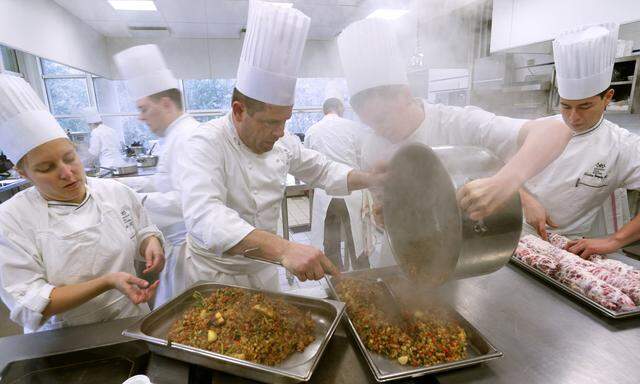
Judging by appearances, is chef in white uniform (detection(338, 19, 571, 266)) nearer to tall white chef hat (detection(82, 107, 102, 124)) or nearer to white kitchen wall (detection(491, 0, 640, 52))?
white kitchen wall (detection(491, 0, 640, 52))

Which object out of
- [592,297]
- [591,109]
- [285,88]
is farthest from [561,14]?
[285,88]

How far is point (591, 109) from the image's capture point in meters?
1.93

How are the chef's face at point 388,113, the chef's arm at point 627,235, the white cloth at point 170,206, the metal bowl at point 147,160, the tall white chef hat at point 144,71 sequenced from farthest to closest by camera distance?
the metal bowl at point 147,160, the white cloth at point 170,206, the chef's arm at point 627,235, the tall white chef hat at point 144,71, the chef's face at point 388,113

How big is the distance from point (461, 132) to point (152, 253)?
1400mm

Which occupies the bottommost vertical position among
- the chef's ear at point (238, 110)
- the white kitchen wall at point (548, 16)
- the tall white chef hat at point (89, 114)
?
the chef's ear at point (238, 110)

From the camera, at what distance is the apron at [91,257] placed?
3.96 ft

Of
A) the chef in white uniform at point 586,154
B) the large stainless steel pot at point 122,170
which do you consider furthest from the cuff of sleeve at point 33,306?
the large stainless steel pot at point 122,170

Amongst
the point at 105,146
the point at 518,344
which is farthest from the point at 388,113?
the point at 105,146

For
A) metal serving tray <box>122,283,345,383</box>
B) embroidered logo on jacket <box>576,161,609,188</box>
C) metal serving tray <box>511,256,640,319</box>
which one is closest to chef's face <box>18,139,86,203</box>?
metal serving tray <box>122,283,345,383</box>

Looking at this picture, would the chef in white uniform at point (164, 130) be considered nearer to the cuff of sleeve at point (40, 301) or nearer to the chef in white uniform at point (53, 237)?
the chef in white uniform at point (53, 237)

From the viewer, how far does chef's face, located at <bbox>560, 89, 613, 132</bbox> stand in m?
1.87

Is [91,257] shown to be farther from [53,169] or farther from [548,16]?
[548,16]

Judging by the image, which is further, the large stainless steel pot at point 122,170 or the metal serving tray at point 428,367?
the large stainless steel pot at point 122,170

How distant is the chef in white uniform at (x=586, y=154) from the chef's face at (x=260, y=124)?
1213mm
